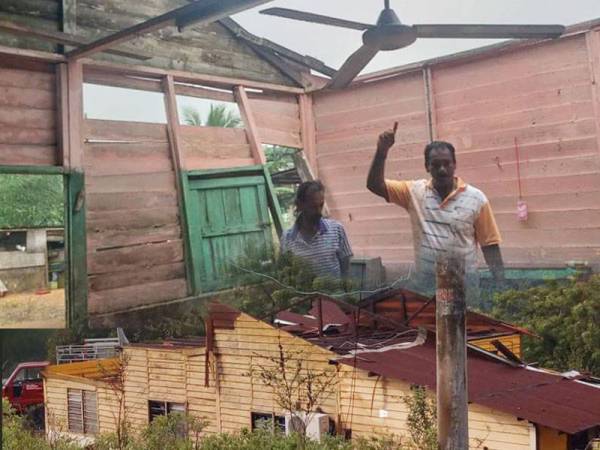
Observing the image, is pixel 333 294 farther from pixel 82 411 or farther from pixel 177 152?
pixel 82 411

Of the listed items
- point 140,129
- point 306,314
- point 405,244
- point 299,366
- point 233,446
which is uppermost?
point 140,129

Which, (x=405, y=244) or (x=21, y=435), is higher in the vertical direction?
(x=405, y=244)

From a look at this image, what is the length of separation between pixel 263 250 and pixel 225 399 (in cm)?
42

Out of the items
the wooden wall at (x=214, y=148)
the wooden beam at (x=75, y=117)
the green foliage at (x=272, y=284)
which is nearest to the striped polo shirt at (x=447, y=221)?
the green foliage at (x=272, y=284)

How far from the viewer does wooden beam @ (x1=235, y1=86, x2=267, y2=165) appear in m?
2.11

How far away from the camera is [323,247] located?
2.00 m

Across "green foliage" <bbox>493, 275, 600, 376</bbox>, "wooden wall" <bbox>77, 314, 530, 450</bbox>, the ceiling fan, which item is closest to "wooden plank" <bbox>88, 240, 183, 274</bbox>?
"wooden wall" <bbox>77, 314, 530, 450</bbox>

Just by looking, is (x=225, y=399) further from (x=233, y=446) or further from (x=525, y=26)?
(x=525, y=26)

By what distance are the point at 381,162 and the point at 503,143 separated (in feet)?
0.96

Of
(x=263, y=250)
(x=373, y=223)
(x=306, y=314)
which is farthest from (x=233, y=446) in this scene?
(x=373, y=223)

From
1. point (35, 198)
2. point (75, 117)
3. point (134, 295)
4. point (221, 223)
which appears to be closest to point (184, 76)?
point (75, 117)

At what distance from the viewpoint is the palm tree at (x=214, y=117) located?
2.17 metres

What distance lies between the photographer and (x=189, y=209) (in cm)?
214

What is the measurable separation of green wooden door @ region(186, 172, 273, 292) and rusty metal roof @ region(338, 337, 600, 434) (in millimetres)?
444
